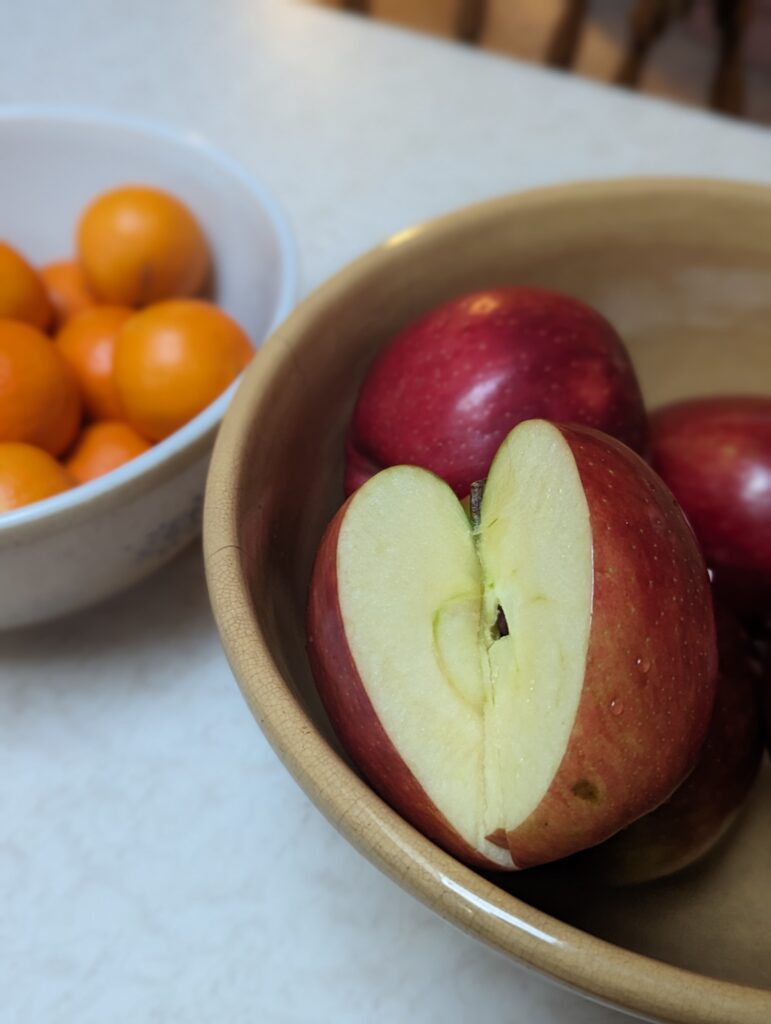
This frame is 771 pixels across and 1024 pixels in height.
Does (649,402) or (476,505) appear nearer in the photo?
(476,505)

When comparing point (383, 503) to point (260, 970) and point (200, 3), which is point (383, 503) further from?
point (200, 3)

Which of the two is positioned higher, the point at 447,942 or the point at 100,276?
the point at 100,276

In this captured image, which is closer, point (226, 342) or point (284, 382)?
point (284, 382)

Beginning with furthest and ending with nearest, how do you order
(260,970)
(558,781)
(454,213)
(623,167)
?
(623,167)
(454,213)
(260,970)
(558,781)

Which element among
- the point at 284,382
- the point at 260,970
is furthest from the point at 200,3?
the point at 260,970

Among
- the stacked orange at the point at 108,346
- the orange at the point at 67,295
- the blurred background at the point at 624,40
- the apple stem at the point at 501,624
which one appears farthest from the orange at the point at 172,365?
the blurred background at the point at 624,40

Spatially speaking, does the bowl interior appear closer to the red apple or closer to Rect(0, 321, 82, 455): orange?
Rect(0, 321, 82, 455): orange

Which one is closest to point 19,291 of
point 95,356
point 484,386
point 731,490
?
point 95,356

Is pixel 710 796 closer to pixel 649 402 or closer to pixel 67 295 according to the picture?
pixel 649 402
